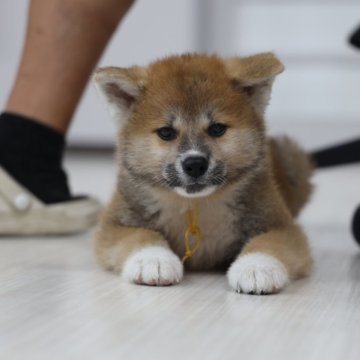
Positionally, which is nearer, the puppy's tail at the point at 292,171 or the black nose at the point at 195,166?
the black nose at the point at 195,166

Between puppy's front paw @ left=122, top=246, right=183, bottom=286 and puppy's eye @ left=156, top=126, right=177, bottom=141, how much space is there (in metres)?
0.23

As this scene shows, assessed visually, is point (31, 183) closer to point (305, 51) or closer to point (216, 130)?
point (216, 130)

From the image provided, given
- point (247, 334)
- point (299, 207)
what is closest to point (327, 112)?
point (299, 207)

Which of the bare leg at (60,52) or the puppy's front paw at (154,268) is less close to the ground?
the bare leg at (60,52)

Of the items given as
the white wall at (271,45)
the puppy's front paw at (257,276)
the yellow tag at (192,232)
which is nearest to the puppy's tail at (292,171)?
the yellow tag at (192,232)

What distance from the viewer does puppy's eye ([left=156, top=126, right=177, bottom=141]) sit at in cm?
154

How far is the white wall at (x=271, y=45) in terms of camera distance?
14.9 ft

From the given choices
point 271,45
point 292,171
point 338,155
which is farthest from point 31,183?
point 271,45

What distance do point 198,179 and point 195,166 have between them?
31mm

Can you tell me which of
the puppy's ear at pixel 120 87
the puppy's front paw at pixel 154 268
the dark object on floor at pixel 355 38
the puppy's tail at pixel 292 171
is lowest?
the puppy's front paw at pixel 154 268

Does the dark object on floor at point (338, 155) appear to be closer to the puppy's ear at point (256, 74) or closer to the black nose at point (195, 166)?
the puppy's ear at point (256, 74)

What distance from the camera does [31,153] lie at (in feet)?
7.09

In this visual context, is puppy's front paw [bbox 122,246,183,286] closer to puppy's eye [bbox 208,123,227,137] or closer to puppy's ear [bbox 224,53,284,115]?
puppy's eye [bbox 208,123,227,137]

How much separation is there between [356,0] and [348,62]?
0.39 meters
